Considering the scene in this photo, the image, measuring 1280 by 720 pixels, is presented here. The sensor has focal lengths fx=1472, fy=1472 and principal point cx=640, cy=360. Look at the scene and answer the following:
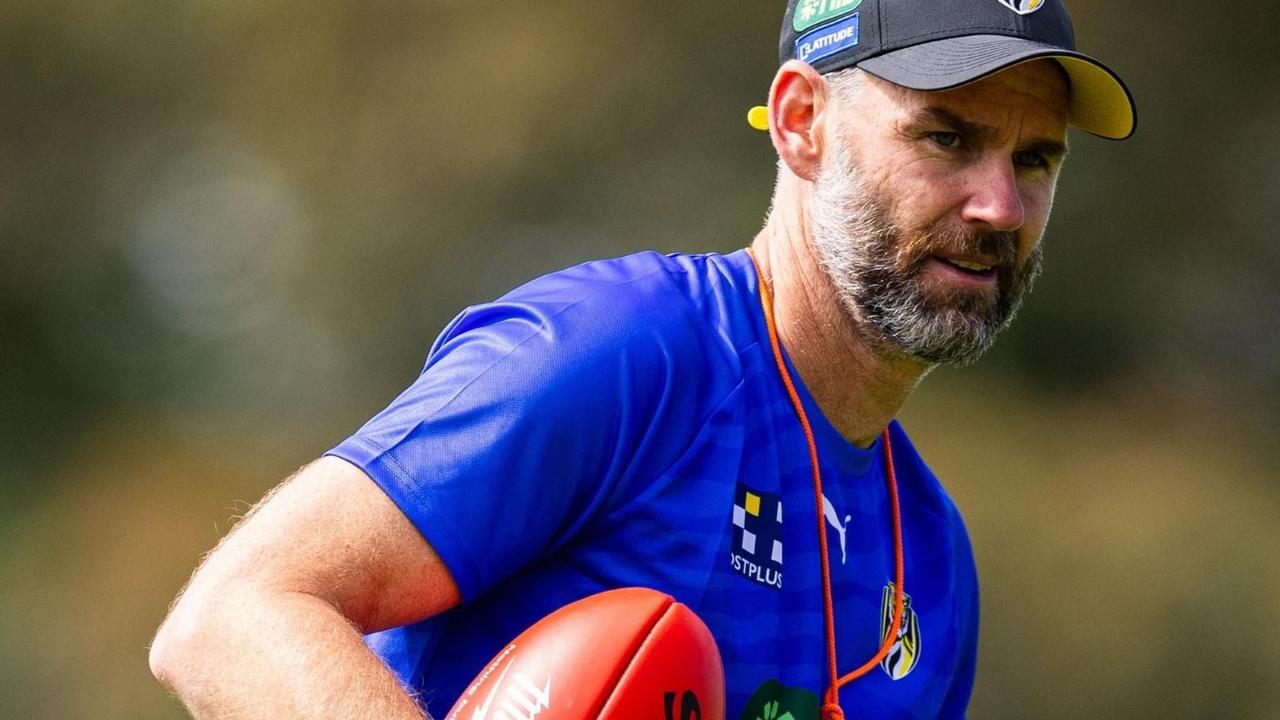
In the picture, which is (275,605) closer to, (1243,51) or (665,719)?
(665,719)

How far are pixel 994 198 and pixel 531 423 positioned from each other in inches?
28.8

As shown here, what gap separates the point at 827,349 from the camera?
202 centimetres

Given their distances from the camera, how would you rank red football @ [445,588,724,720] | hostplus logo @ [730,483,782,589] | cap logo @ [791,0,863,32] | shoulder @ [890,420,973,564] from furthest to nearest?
shoulder @ [890,420,973,564]
cap logo @ [791,0,863,32]
hostplus logo @ [730,483,782,589]
red football @ [445,588,724,720]

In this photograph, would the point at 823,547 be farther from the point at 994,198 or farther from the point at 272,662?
the point at 272,662

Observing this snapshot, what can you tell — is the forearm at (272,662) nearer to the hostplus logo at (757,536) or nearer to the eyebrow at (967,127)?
the hostplus logo at (757,536)

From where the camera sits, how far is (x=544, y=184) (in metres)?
6.40

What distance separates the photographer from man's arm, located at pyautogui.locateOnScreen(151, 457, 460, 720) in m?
1.42

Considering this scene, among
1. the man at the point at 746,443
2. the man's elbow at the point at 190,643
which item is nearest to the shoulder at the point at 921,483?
the man at the point at 746,443

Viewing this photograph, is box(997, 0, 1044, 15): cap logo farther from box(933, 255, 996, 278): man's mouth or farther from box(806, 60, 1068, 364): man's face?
box(933, 255, 996, 278): man's mouth

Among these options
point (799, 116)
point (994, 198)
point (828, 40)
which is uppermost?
point (828, 40)

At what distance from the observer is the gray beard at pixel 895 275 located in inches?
77.0

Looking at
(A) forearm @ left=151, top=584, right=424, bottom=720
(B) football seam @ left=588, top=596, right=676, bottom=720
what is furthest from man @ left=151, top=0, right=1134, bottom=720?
(B) football seam @ left=588, top=596, right=676, bottom=720

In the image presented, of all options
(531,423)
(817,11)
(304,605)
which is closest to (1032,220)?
(817,11)

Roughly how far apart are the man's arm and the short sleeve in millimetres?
33
